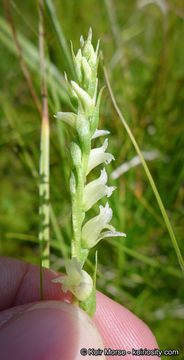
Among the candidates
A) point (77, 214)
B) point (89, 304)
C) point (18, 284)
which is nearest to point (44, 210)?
point (77, 214)

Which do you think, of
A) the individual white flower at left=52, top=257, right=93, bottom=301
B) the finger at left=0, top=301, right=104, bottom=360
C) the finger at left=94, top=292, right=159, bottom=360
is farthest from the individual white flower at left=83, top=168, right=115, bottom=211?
the finger at left=94, top=292, right=159, bottom=360

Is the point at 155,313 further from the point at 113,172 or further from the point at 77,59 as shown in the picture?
the point at 77,59

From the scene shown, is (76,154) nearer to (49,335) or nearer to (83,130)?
(83,130)

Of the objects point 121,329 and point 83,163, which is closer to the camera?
point 83,163

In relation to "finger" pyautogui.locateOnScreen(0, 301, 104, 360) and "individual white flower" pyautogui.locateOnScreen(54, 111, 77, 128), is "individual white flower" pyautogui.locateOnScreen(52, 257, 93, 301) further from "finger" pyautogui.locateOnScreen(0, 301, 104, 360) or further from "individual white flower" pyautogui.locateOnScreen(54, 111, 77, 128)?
"individual white flower" pyautogui.locateOnScreen(54, 111, 77, 128)

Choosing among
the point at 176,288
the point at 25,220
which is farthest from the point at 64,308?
the point at 25,220

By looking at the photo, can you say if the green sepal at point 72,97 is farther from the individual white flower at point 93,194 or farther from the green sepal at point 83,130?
the individual white flower at point 93,194
